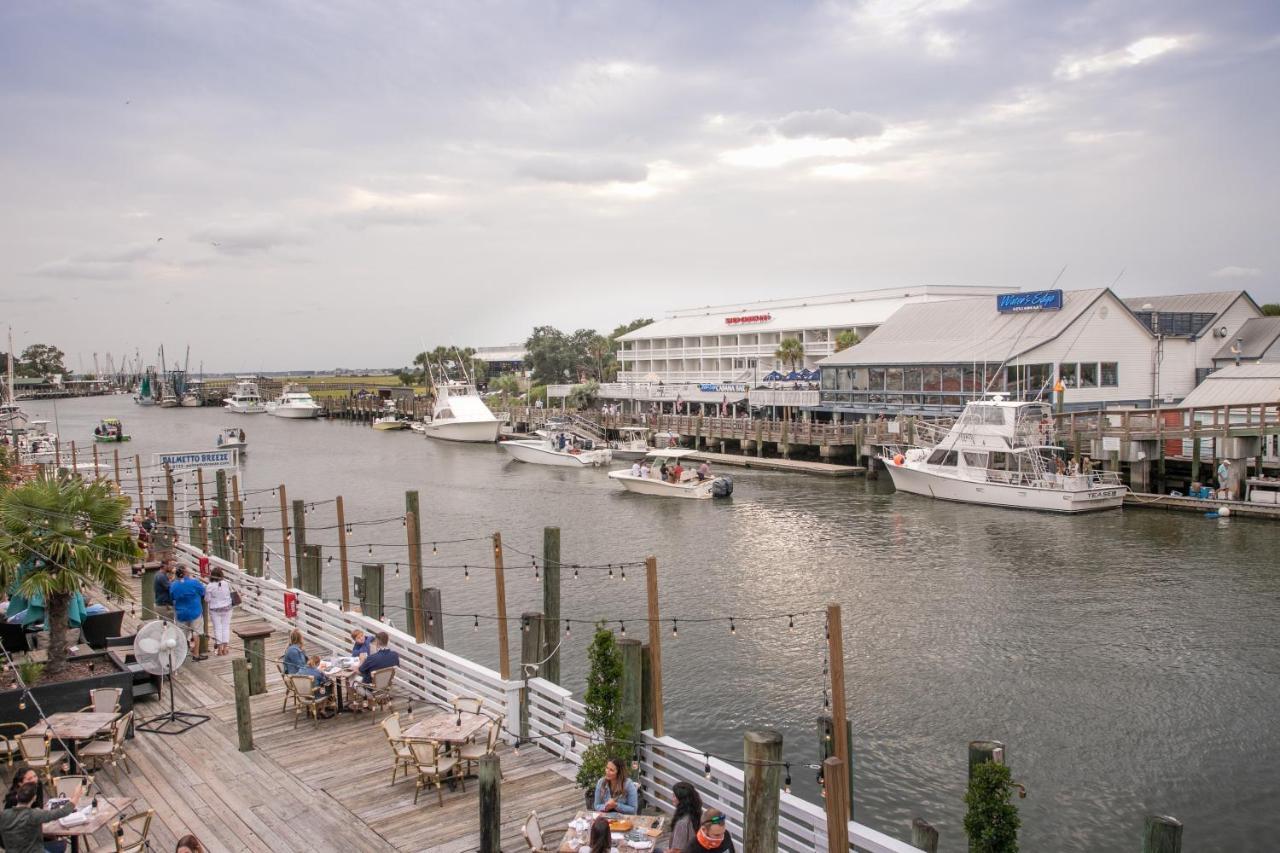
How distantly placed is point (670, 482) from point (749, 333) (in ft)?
133

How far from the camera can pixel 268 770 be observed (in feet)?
38.3

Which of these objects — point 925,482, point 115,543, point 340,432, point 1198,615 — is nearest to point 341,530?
point 115,543

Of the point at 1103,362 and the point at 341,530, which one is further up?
the point at 1103,362

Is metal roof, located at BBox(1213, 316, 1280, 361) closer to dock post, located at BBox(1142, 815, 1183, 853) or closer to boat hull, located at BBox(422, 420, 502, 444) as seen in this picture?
dock post, located at BBox(1142, 815, 1183, 853)

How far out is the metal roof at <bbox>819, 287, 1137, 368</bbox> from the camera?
47.1 meters

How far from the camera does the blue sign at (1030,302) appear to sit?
158 feet

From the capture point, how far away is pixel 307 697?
43.4 feet

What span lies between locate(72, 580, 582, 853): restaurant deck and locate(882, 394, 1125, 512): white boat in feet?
101

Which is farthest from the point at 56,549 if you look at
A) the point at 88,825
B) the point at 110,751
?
the point at 88,825

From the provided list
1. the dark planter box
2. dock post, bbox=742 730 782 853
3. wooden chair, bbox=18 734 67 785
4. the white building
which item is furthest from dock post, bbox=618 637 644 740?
the white building

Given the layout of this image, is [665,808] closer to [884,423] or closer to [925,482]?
[925,482]

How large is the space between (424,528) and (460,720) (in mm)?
27248

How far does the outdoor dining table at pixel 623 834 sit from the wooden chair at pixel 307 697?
5.17m

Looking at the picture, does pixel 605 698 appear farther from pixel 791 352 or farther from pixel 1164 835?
pixel 791 352
